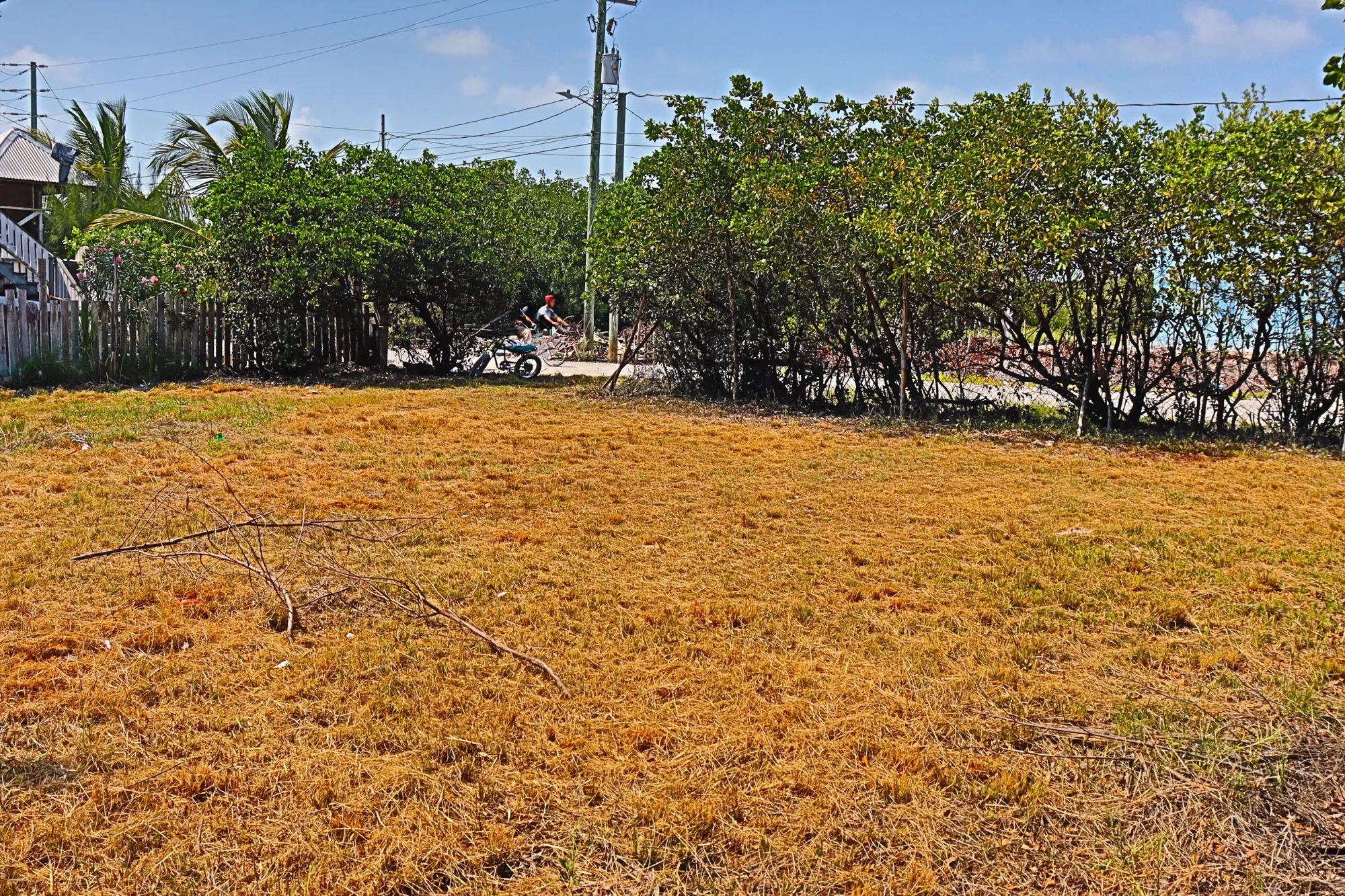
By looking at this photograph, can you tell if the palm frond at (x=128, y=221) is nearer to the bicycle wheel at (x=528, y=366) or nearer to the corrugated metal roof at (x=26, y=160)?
the bicycle wheel at (x=528, y=366)


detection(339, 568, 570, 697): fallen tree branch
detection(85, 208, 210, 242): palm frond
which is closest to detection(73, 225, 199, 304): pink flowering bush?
detection(85, 208, 210, 242): palm frond

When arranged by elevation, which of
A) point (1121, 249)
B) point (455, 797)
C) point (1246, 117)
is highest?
point (1246, 117)

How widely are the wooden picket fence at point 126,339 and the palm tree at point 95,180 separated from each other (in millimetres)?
11680

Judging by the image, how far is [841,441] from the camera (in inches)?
394

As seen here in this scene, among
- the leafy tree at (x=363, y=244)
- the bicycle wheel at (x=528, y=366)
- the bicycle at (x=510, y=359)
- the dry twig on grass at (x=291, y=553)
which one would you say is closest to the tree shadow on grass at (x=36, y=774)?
the dry twig on grass at (x=291, y=553)

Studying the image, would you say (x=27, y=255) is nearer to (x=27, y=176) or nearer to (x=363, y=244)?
(x=363, y=244)

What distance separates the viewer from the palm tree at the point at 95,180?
25000mm

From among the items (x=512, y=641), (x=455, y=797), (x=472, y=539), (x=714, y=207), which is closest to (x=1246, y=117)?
(x=714, y=207)

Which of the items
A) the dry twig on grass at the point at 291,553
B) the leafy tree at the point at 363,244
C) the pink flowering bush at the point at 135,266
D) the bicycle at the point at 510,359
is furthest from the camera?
the bicycle at the point at 510,359

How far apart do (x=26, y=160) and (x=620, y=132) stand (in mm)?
19089

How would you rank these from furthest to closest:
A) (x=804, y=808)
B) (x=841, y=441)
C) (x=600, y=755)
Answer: (x=841, y=441) < (x=600, y=755) < (x=804, y=808)

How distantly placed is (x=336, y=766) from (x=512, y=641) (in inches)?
43.7

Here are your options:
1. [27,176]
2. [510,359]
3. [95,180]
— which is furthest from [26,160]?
[510,359]

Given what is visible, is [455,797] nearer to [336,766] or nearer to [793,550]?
[336,766]
